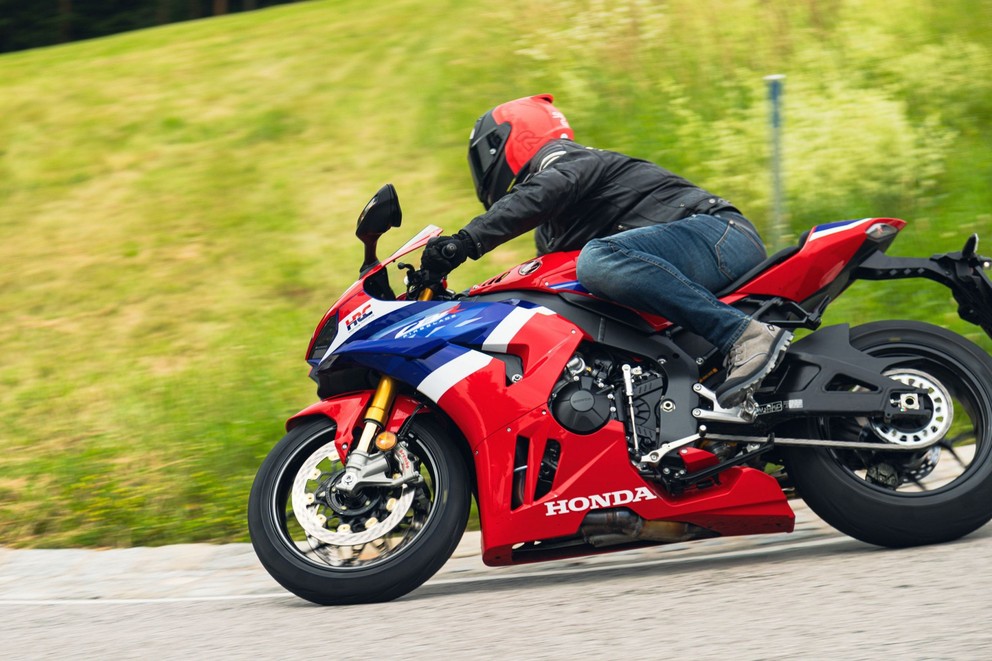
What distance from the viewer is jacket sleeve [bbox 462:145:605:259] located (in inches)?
186

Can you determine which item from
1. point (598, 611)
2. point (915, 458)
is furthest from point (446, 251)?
point (915, 458)

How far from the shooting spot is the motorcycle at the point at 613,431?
15.1 feet

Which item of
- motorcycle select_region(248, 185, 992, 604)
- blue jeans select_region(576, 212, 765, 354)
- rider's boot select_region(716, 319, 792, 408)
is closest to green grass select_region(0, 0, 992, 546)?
motorcycle select_region(248, 185, 992, 604)

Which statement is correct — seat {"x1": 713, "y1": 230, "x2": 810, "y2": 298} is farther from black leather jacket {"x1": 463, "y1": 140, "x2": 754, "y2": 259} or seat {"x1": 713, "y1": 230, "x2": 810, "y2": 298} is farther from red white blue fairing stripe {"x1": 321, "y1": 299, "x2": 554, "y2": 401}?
red white blue fairing stripe {"x1": 321, "y1": 299, "x2": 554, "y2": 401}

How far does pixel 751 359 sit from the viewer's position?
4.51 m

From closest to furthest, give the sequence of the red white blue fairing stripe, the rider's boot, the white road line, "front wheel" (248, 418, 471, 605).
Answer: the rider's boot
"front wheel" (248, 418, 471, 605)
the red white blue fairing stripe
the white road line

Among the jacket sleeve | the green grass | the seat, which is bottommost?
the green grass

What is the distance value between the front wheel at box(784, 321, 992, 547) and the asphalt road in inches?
4.7

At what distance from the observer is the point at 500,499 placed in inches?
182

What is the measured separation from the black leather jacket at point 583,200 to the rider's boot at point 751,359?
67cm

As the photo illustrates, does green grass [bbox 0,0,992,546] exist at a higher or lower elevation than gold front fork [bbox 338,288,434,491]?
lower

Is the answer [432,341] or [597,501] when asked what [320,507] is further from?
[597,501]

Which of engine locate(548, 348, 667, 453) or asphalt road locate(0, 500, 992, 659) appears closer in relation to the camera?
asphalt road locate(0, 500, 992, 659)

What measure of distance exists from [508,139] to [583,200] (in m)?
0.40
